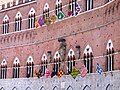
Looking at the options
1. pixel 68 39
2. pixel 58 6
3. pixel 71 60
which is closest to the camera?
pixel 71 60

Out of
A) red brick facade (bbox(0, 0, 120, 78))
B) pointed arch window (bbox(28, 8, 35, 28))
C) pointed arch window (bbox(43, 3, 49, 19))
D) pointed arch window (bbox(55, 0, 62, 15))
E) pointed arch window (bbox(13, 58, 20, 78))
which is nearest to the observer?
red brick facade (bbox(0, 0, 120, 78))

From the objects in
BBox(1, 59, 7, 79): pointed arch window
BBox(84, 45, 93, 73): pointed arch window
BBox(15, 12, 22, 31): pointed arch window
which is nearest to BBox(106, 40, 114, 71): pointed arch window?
BBox(84, 45, 93, 73): pointed arch window

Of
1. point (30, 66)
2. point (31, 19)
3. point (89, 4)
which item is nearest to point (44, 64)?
point (30, 66)

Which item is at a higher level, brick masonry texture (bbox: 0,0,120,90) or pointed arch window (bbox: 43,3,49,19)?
pointed arch window (bbox: 43,3,49,19)

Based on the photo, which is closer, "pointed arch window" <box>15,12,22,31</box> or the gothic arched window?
the gothic arched window

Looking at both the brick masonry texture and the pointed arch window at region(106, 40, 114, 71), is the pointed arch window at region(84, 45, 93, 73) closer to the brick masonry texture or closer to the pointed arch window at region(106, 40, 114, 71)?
the brick masonry texture

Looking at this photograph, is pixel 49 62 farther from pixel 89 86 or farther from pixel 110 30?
pixel 110 30

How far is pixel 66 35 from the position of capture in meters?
25.5

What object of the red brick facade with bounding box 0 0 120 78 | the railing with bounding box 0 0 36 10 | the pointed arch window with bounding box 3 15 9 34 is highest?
the railing with bounding box 0 0 36 10

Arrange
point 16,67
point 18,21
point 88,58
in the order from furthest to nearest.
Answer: point 18,21, point 16,67, point 88,58

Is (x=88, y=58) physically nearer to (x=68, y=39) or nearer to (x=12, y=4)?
(x=68, y=39)

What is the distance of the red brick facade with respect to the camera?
833 inches

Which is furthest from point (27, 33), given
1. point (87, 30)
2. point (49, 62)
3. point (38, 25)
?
point (87, 30)

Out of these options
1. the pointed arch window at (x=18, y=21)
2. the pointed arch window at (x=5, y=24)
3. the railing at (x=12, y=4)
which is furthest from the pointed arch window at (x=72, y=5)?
the pointed arch window at (x=5, y=24)
